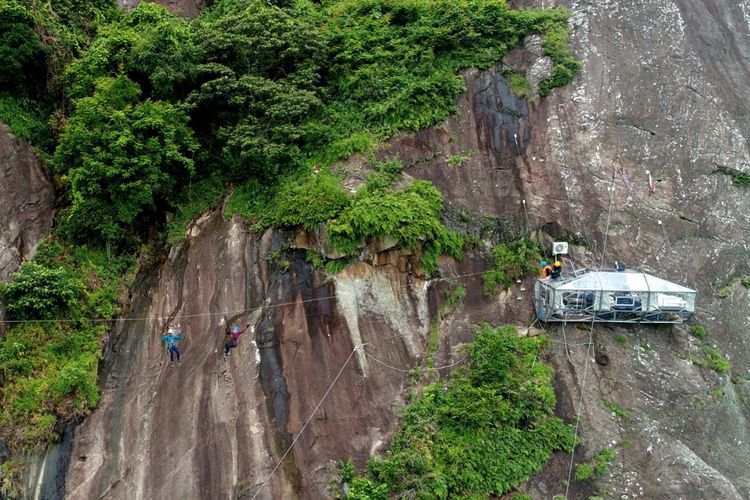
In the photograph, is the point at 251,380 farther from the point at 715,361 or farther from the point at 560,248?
the point at 715,361

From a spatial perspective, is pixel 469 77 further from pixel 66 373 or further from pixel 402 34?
pixel 66 373

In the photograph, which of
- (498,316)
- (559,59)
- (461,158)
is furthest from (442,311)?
(559,59)

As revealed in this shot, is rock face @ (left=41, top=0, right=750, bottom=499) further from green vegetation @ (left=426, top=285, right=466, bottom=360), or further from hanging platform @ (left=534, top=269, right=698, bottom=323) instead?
hanging platform @ (left=534, top=269, right=698, bottom=323)

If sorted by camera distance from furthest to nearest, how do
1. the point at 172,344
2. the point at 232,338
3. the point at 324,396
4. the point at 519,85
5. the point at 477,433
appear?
the point at 519,85 < the point at 172,344 < the point at 232,338 < the point at 324,396 < the point at 477,433

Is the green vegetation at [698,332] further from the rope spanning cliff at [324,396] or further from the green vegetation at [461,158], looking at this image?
the green vegetation at [461,158]

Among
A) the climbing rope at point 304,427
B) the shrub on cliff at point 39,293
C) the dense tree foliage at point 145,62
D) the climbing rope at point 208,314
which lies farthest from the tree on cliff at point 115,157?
the climbing rope at point 304,427

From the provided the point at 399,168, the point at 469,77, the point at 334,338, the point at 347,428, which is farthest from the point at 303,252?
the point at 469,77

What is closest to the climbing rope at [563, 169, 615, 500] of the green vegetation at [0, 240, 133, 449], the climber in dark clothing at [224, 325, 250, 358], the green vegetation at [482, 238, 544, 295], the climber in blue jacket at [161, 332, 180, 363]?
the green vegetation at [482, 238, 544, 295]
